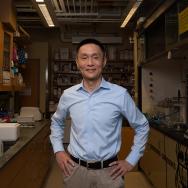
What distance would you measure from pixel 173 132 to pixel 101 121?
1.62 metres

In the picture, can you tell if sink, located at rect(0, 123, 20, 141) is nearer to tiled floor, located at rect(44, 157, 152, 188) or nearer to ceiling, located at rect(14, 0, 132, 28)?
tiled floor, located at rect(44, 157, 152, 188)

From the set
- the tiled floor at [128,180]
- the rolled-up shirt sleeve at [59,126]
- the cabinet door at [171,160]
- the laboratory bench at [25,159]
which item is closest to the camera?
the rolled-up shirt sleeve at [59,126]

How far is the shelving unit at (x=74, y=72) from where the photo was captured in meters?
6.94

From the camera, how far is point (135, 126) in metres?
1.78

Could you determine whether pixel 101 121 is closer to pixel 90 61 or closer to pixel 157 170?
pixel 90 61

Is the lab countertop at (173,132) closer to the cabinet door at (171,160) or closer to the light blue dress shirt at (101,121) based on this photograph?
the cabinet door at (171,160)

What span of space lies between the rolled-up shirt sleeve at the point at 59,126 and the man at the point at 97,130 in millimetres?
75

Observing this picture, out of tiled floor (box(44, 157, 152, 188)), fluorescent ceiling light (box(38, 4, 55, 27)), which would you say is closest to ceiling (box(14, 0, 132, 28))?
fluorescent ceiling light (box(38, 4, 55, 27))

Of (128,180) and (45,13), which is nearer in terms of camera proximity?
(45,13)

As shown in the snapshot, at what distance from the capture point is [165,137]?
10.8 ft

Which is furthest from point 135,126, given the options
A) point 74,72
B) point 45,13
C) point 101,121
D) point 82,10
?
point 74,72

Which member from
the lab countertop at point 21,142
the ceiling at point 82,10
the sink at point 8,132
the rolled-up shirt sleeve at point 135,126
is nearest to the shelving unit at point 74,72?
the ceiling at point 82,10

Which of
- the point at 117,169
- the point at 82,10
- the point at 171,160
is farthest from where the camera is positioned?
the point at 82,10

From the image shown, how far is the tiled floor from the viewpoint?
13.3ft
